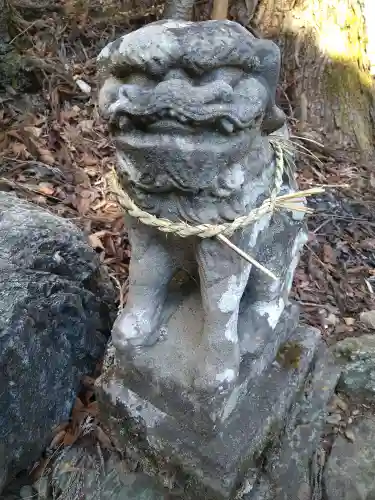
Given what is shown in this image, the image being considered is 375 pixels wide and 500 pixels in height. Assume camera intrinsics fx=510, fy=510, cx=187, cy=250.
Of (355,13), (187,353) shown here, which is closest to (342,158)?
(355,13)

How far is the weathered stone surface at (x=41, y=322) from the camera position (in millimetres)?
1102

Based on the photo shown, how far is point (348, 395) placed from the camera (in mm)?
1424

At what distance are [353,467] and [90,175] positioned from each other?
1.42 meters

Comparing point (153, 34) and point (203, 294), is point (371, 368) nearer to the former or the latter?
point (203, 294)

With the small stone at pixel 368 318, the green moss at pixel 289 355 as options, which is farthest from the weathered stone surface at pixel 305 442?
the small stone at pixel 368 318

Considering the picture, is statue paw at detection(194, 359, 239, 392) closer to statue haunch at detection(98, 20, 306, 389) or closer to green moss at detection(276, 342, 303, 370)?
statue haunch at detection(98, 20, 306, 389)

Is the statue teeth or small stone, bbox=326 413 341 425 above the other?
the statue teeth

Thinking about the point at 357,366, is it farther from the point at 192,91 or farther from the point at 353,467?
the point at 192,91

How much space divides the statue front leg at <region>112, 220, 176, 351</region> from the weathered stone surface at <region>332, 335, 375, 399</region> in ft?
2.19

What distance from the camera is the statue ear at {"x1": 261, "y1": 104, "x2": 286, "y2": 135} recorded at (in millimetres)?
921

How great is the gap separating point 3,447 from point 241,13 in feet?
7.80

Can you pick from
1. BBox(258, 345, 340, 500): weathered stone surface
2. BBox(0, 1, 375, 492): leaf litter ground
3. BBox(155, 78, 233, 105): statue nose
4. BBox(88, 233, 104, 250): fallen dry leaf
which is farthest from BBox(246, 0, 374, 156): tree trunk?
BBox(155, 78, 233, 105): statue nose

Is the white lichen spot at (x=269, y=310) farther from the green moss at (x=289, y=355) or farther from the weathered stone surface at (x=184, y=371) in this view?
the green moss at (x=289, y=355)

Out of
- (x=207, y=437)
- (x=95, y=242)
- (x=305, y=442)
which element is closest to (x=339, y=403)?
(x=305, y=442)
